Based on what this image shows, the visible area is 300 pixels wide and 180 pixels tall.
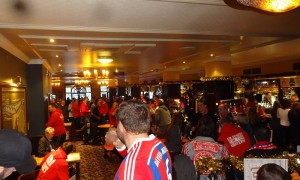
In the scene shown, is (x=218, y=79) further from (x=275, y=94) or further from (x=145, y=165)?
(x=145, y=165)

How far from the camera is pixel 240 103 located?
941 cm

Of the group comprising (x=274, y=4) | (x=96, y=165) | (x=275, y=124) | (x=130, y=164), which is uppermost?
(x=274, y=4)

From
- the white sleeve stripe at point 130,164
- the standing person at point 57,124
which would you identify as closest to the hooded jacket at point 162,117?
the standing person at point 57,124

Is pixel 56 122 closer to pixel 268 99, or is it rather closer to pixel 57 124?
pixel 57 124

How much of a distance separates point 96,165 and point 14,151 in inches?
250

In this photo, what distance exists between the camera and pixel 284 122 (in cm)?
788

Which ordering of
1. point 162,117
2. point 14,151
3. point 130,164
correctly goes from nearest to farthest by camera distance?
point 14,151 < point 130,164 < point 162,117

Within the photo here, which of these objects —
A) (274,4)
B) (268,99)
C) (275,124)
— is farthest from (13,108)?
(268,99)

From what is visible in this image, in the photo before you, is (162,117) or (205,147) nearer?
(205,147)

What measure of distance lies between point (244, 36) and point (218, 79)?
3719 mm

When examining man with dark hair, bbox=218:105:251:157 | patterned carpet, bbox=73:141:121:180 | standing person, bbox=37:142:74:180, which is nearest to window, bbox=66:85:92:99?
patterned carpet, bbox=73:141:121:180

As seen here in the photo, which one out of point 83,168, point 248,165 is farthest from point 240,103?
point 248,165

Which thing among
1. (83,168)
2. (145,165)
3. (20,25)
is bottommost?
(83,168)

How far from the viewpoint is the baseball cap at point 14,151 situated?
Result: 4.19ft
